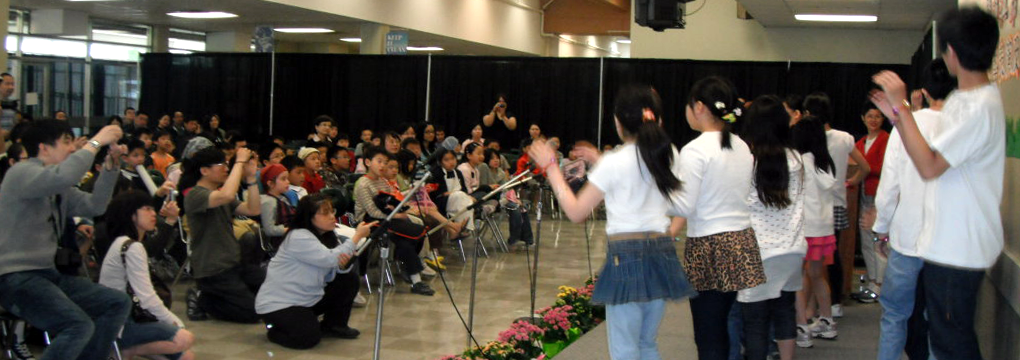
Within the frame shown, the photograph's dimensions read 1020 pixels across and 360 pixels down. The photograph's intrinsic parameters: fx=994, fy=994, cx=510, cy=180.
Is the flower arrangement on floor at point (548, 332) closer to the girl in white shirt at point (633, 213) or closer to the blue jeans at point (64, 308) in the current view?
the girl in white shirt at point (633, 213)

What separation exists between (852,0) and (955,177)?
356 inches

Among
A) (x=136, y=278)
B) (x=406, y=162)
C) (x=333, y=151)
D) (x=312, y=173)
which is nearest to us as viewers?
(x=136, y=278)

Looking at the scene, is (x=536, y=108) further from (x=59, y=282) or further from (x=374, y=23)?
(x=59, y=282)

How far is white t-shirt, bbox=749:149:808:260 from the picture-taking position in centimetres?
404

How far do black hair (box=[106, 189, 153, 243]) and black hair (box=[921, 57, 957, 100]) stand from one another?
3329mm

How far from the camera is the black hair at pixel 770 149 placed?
13.3 ft

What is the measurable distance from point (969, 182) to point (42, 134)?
342cm

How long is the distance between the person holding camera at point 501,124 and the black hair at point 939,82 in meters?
9.26

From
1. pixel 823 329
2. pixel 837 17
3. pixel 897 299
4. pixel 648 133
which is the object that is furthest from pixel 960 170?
pixel 837 17

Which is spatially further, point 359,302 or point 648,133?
point 359,302

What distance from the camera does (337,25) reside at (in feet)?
52.3

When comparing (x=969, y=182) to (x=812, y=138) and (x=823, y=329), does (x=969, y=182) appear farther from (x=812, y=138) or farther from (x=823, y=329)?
(x=823, y=329)

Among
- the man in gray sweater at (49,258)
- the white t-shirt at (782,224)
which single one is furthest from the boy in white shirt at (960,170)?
the man in gray sweater at (49,258)

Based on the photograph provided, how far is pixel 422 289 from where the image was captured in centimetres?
697
